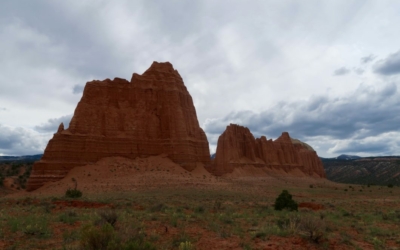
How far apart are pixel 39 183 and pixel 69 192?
17843mm

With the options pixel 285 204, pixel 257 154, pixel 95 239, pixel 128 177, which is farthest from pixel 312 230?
pixel 257 154

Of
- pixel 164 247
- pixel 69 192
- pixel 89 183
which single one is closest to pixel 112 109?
pixel 89 183

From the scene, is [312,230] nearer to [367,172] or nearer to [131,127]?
[131,127]

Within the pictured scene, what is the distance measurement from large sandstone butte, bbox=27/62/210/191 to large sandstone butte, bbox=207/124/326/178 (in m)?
17.7

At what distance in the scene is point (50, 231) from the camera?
12.9m

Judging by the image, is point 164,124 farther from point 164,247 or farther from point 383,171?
point 383,171

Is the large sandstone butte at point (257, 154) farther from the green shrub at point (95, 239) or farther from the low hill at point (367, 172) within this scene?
the green shrub at point (95, 239)

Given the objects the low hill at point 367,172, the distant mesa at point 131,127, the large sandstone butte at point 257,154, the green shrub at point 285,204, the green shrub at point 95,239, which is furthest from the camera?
the low hill at point 367,172

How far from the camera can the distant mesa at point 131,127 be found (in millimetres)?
48112

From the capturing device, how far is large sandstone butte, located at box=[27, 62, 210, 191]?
48.1m

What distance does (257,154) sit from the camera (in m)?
95.5

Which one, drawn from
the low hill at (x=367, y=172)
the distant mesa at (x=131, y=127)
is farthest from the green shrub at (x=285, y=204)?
the low hill at (x=367, y=172)

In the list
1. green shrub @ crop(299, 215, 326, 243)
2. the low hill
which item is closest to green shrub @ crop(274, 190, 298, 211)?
green shrub @ crop(299, 215, 326, 243)

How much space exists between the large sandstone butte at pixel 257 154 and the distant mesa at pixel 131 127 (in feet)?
58.4
